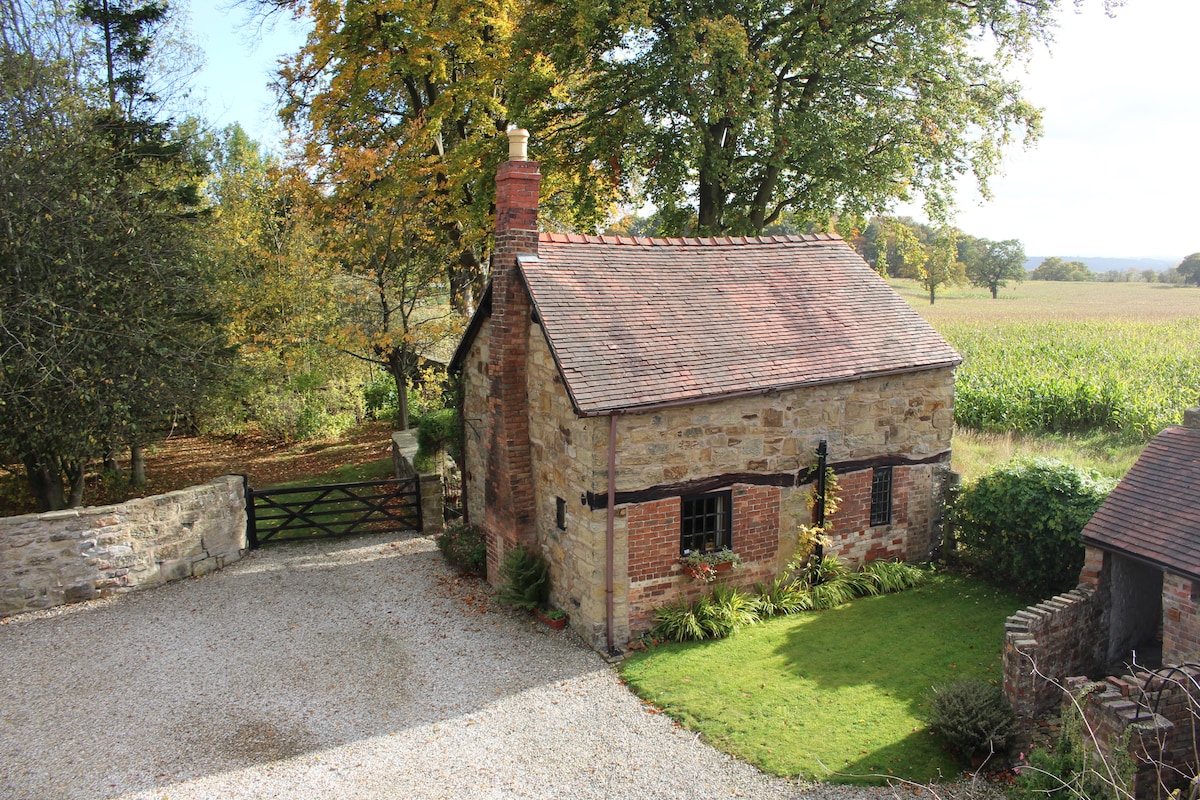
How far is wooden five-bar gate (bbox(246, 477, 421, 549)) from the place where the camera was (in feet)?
53.7

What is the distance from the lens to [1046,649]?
946 cm

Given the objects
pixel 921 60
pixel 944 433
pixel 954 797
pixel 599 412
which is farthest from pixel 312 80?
pixel 954 797

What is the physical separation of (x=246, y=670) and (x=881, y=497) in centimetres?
1071

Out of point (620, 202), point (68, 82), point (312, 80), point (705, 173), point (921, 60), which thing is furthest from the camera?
point (620, 202)

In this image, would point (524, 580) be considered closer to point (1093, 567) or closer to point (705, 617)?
point (705, 617)

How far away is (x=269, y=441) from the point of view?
26.2m

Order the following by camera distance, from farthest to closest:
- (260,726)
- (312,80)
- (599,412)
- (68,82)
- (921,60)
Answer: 1. (312,80)
2. (921,60)
3. (68,82)
4. (599,412)
5. (260,726)

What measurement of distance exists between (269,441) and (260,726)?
1747 centimetres

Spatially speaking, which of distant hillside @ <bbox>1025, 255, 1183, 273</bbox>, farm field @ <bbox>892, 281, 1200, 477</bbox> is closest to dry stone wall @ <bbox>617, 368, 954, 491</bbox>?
farm field @ <bbox>892, 281, 1200, 477</bbox>

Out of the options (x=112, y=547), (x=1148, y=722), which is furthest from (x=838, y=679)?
(x=112, y=547)

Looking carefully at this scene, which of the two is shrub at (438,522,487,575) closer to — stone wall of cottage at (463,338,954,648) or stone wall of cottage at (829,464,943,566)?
stone wall of cottage at (463,338,954,648)

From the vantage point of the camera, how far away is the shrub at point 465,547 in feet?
48.7

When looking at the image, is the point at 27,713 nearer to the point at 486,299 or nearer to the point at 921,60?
Answer: the point at 486,299

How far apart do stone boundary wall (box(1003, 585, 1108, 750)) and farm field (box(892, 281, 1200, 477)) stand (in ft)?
24.1
